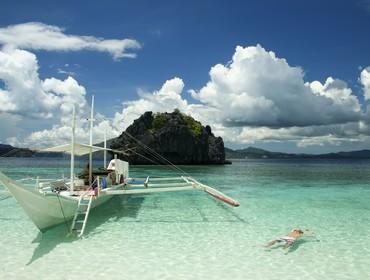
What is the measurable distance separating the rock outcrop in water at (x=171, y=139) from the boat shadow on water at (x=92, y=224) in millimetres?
81195

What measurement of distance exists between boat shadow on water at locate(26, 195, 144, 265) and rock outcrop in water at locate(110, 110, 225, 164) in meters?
81.2

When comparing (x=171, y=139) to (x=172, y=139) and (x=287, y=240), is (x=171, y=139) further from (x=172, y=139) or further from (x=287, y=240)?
(x=287, y=240)

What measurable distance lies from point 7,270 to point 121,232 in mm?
4582

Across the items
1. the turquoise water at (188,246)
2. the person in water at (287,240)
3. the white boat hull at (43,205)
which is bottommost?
the turquoise water at (188,246)

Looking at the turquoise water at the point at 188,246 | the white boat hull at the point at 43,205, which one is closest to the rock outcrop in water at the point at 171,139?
the turquoise water at the point at 188,246

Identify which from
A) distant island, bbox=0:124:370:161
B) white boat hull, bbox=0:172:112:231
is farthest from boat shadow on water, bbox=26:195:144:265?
distant island, bbox=0:124:370:161

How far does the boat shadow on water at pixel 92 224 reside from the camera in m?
10.9

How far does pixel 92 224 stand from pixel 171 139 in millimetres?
93744

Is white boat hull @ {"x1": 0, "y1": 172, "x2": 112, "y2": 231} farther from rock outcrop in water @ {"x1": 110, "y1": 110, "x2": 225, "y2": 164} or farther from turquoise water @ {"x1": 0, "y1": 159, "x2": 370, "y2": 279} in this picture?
rock outcrop in water @ {"x1": 110, "y1": 110, "x2": 225, "y2": 164}

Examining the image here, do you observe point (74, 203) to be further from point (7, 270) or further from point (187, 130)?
point (187, 130)

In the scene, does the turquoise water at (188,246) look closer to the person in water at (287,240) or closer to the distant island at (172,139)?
the person in water at (287,240)

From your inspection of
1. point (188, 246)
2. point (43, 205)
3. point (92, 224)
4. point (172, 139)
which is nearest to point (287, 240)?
point (188, 246)

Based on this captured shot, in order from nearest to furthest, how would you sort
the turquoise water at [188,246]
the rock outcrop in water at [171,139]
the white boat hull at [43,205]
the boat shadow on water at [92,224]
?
the turquoise water at [188,246] → the white boat hull at [43,205] → the boat shadow on water at [92,224] → the rock outcrop in water at [171,139]

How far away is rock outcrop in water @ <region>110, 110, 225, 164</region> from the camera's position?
10744 cm
